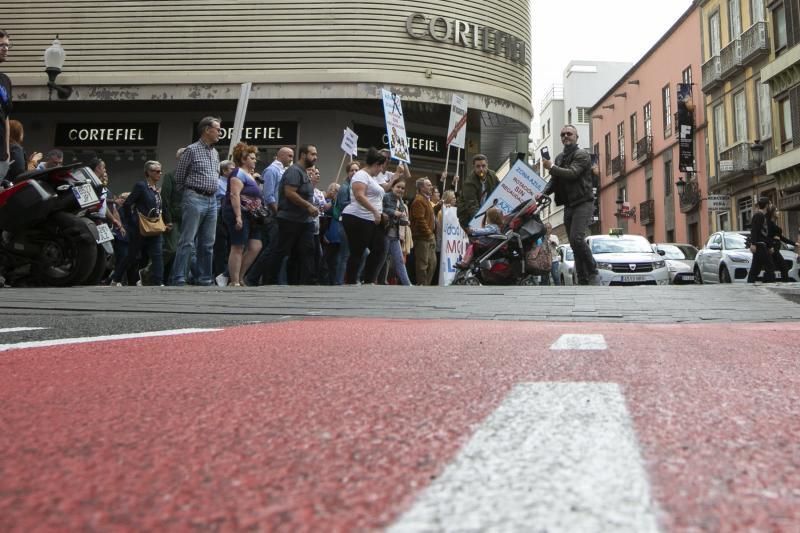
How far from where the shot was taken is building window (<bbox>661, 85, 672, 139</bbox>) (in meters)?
39.5

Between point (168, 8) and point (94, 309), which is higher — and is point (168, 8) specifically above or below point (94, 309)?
above

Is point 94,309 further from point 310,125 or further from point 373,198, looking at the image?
point 310,125

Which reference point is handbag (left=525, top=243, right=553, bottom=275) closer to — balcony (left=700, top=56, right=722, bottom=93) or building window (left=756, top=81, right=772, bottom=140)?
building window (left=756, top=81, right=772, bottom=140)

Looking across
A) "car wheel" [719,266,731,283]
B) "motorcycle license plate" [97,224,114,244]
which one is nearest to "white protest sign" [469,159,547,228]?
"motorcycle license plate" [97,224,114,244]

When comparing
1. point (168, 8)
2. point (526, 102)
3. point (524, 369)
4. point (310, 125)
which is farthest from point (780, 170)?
point (524, 369)

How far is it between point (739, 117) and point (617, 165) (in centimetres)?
1582

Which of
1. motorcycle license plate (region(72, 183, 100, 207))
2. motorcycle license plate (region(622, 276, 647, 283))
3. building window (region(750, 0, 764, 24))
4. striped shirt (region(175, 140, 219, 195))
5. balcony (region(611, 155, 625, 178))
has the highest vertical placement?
building window (region(750, 0, 764, 24))

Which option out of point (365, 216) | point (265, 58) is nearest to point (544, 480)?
point (365, 216)

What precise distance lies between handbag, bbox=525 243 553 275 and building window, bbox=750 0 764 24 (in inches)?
915

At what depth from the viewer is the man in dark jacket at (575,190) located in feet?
32.5

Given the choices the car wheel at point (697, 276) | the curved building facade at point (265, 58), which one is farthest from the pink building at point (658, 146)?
the curved building facade at point (265, 58)

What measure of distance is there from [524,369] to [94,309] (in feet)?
13.9

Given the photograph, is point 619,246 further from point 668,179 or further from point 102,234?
point 668,179

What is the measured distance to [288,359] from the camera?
2541 millimetres
